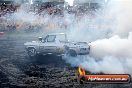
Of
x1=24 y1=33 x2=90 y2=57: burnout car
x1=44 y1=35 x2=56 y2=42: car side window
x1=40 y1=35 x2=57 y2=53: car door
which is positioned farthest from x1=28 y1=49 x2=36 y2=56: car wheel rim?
x1=44 y1=35 x2=56 y2=42: car side window

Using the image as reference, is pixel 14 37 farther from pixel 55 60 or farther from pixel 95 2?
pixel 55 60

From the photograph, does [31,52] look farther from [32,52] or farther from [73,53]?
[73,53]

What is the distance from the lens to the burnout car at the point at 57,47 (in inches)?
672

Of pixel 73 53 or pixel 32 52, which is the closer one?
pixel 73 53

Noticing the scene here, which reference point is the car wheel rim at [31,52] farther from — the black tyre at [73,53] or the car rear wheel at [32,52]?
the black tyre at [73,53]

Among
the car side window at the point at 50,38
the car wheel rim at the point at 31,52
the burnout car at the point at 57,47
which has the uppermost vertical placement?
the car side window at the point at 50,38

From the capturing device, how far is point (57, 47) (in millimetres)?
17047

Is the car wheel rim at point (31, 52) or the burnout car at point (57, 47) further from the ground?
the burnout car at point (57, 47)

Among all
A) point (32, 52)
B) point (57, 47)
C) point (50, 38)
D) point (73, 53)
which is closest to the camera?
point (57, 47)

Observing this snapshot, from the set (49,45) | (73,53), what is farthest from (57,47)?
(73,53)

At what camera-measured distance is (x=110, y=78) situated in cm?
958

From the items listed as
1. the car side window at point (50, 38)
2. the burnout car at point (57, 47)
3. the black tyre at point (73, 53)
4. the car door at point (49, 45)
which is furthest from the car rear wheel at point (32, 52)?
the black tyre at point (73, 53)

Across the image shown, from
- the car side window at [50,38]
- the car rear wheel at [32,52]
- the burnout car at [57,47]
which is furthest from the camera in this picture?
the car rear wheel at [32,52]

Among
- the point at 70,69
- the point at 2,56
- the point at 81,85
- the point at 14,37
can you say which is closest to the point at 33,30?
the point at 14,37
